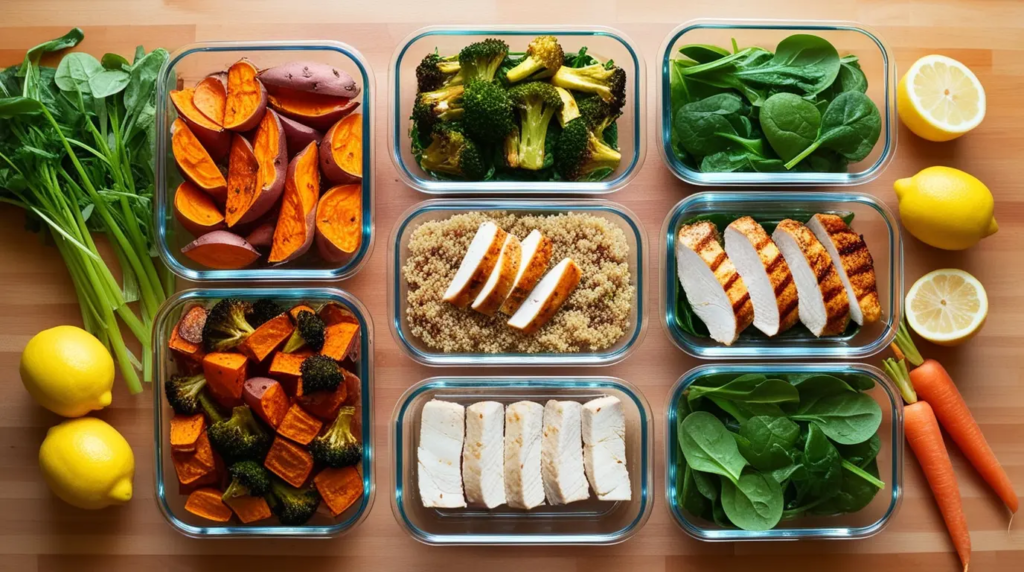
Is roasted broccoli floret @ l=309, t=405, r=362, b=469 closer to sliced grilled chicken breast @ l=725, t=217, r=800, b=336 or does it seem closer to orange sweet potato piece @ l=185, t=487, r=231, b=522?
orange sweet potato piece @ l=185, t=487, r=231, b=522

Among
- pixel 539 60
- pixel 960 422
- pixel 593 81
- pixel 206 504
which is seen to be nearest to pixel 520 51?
pixel 539 60

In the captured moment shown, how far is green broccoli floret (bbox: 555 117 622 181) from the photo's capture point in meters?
1.94

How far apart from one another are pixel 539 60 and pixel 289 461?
1.31 m

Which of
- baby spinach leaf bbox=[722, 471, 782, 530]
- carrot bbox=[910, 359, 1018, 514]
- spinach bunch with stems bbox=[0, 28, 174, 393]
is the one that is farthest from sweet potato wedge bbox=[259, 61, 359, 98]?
carrot bbox=[910, 359, 1018, 514]

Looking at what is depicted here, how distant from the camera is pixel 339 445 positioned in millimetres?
1918

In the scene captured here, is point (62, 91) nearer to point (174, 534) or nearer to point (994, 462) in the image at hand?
point (174, 534)

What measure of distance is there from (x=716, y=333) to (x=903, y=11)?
1152 mm

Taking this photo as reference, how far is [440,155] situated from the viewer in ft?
6.50

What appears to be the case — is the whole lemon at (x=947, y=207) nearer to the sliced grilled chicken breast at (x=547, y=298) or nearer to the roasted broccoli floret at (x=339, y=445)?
the sliced grilled chicken breast at (x=547, y=298)

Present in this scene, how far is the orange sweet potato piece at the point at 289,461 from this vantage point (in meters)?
1.92

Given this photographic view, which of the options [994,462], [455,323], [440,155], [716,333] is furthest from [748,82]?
[994,462]

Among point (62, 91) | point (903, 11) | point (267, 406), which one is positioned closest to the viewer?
point (267, 406)

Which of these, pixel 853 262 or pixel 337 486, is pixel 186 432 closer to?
pixel 337 486

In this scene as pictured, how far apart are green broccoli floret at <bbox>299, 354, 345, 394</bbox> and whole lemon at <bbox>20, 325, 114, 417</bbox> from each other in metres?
0.58
